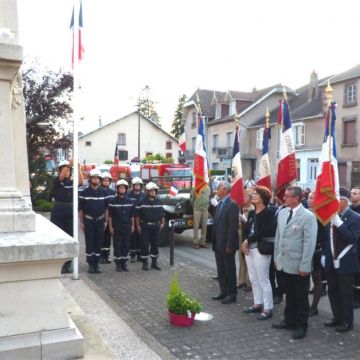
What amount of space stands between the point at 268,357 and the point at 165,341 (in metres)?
1.13

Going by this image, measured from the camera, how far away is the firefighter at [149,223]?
8.88 m

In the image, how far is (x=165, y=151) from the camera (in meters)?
54.6

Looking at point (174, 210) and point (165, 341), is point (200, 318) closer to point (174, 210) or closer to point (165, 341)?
point (165, 341)

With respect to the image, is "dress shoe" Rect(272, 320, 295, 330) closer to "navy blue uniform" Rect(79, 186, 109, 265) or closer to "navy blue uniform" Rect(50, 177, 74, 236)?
"navy blue uniform" Rect(79, 186, 109, 265)

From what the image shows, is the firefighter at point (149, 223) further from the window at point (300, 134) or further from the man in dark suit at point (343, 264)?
the window at point (300, 134)

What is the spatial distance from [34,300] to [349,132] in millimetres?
31263

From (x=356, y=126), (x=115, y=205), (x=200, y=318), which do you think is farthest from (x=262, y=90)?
(x=200, y=318)

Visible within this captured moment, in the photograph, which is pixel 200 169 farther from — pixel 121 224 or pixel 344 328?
pixel 344 328

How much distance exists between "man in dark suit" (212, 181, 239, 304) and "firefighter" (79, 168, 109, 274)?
2597mm

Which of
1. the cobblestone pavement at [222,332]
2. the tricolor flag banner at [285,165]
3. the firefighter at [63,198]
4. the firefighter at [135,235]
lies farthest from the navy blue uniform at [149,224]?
the tricolor flag banner at [285,165]

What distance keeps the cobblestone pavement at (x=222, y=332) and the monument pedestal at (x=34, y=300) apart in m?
1.48

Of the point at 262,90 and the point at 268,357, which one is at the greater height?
the point at 262,90

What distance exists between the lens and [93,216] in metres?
8.32

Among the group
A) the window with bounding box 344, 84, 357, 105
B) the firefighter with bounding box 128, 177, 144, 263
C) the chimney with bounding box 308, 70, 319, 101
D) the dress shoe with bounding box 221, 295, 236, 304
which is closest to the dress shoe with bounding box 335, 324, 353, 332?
the dress shoe with bounding box 221, 295, 236, 304
